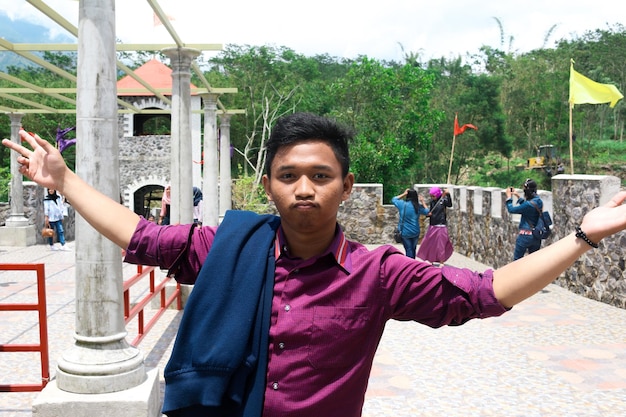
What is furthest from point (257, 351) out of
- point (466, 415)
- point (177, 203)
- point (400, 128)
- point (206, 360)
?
point (400, 128)

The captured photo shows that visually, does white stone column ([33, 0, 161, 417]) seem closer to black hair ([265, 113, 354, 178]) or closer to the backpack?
black hair ([265, 113, 354, 178])

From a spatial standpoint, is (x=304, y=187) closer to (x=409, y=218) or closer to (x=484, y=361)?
(x=484, y=361)

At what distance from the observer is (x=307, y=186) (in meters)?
1.70

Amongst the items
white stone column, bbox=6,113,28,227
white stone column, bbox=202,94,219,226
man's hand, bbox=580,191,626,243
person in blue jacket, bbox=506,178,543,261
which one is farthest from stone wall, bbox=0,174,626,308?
man's hand, bbox=580,191,626,243

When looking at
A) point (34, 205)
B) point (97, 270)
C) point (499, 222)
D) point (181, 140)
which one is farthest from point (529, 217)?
point (34, 205)

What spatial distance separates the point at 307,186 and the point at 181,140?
6.71 m

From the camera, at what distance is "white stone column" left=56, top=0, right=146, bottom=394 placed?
3.93m

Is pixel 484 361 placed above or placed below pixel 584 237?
below

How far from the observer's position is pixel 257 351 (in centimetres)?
165

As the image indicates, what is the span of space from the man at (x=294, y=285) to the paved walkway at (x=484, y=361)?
320 cm

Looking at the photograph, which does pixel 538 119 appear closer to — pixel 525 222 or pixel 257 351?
pixel 525 222

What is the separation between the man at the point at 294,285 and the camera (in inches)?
64.1

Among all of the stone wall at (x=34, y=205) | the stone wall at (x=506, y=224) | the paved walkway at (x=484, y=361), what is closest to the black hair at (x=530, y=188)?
the stone wall at (x=506, y=224)

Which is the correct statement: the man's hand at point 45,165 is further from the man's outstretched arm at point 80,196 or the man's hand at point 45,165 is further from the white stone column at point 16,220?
the white stone column at point 16,220
